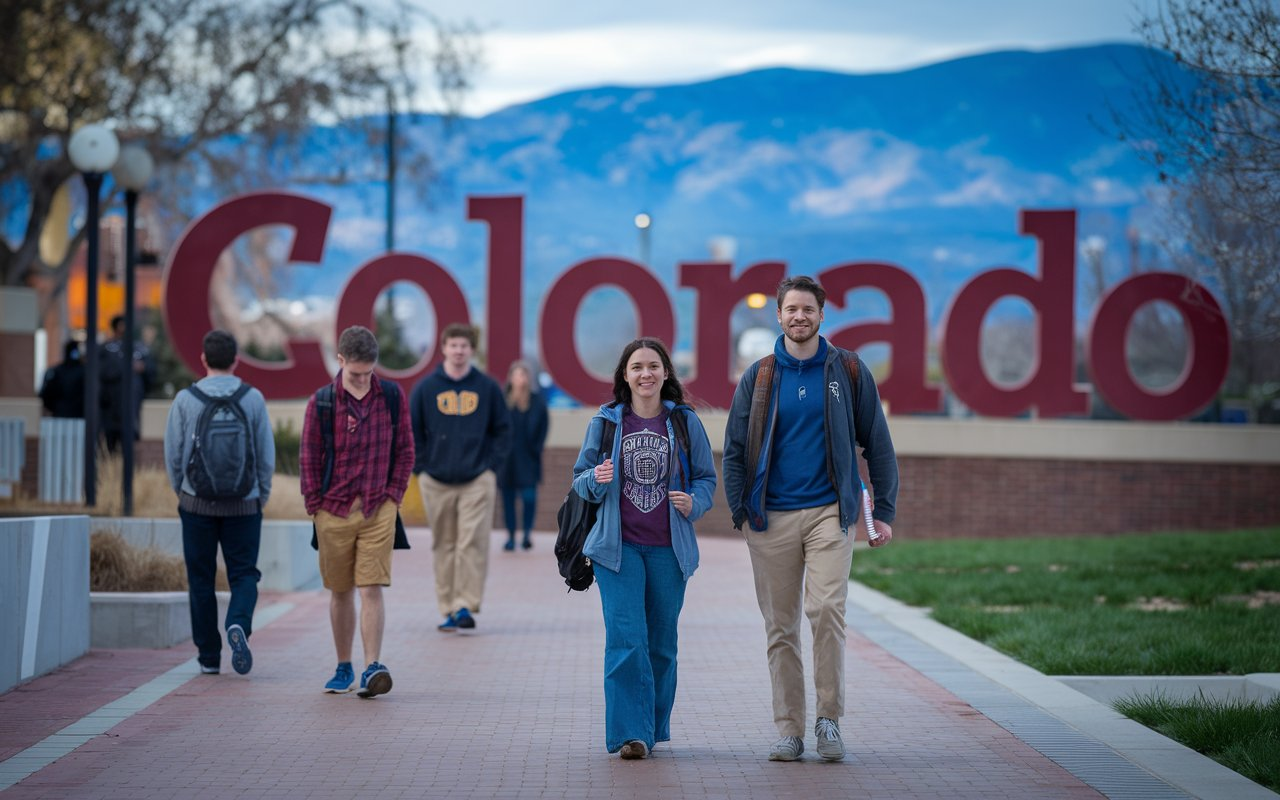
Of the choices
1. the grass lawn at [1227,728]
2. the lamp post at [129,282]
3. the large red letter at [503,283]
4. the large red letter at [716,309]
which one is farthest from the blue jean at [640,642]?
the large red letter at [716,309]

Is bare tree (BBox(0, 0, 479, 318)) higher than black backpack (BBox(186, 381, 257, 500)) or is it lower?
higher

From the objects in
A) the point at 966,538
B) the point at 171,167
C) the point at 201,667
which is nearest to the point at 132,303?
the point at 201,667

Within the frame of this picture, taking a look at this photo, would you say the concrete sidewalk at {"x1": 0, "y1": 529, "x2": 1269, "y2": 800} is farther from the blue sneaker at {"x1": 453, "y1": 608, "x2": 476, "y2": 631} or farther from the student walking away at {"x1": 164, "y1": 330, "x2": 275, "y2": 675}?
the student walking away at {"x1": 164, "y1": 330, "x2": 275, "y2": 675}

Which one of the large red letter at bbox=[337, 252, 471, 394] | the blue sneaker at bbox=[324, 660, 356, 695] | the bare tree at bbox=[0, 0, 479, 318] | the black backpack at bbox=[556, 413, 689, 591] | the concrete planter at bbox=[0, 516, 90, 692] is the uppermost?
the bare tree at bbox=[0, 0, 479, 318]

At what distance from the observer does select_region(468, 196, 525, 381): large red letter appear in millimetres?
24359

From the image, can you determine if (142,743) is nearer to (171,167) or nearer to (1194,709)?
(1194,709)

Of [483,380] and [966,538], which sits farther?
[966,538]

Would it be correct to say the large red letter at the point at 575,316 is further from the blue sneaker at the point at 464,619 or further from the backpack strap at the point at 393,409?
the backpack strap at the point at 393,409

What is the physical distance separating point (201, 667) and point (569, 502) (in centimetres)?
338

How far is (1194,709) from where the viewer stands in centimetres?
798

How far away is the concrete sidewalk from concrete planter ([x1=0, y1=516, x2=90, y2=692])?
0.19 meters

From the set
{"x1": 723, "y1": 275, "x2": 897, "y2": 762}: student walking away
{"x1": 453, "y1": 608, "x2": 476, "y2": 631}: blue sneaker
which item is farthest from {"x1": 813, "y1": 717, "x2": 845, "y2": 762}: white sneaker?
{"x1": 453, "y1": 608, "x2": 476, "y2": 631}: blue sneaker

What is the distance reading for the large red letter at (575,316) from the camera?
80.0ft

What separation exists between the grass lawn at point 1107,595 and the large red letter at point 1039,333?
10.4 ft
